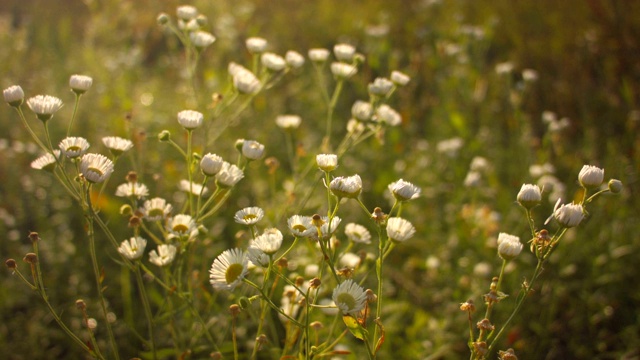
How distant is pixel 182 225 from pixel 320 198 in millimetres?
1194

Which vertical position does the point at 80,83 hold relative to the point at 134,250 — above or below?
above

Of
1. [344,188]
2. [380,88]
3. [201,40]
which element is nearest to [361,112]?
[380,88]

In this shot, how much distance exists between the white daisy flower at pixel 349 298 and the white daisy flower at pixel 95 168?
22.6 inches

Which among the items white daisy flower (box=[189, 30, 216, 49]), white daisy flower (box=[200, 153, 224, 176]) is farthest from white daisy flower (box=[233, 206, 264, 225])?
white daisy flower (box=[189, 30, 216, 49])

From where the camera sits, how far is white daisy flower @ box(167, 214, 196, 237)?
1.43 m

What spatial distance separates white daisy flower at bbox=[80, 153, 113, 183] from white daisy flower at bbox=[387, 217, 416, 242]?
0.63m

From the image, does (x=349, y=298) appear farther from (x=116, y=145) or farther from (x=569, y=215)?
(x=116, y=145)

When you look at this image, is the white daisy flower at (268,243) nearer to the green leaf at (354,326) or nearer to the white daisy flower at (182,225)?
the green leaf at (354,326)

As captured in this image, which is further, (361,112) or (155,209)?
(361,112)

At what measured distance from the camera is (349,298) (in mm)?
1146

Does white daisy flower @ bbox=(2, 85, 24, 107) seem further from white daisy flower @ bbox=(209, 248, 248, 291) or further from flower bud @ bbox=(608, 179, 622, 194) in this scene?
flower bud @ bbox=(608, 179, 622, 194)

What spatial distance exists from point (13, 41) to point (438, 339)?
382 cm

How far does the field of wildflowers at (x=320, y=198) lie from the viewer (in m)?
1.36

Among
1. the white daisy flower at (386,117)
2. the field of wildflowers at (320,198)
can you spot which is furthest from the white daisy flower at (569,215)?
the white daisy flower at (386,117)
